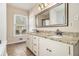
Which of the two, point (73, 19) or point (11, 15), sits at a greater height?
point (11, 15)

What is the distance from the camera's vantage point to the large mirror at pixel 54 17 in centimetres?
155

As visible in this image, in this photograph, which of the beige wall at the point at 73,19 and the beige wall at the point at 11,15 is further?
the beige wall at the point at 11,15

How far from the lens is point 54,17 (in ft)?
6.09

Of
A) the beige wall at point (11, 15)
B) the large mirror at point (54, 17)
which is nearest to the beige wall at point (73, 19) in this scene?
the large mirror at point (54, 17)

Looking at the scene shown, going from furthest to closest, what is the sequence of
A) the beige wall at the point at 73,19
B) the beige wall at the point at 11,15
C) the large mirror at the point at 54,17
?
1. the beige wall at the point at 11,15
2. the large mirror at the point at 54,17
3. the beige wall at the point at 73,19

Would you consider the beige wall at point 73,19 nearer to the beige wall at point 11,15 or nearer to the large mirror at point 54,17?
the large mirror at point 54,17

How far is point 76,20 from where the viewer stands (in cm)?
130

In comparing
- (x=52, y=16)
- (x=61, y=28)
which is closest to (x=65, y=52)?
(x=61, y=28)

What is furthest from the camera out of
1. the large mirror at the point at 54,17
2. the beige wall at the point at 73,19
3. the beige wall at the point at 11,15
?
the beige wall at the point at 11,15

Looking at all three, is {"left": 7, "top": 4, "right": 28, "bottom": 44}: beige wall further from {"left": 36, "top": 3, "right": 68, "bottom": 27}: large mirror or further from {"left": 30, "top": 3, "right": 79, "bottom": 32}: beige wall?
{"left": 30, "top": 3, "right": 79, "bottom": 32}: beige wall

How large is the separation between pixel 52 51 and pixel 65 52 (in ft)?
0.98

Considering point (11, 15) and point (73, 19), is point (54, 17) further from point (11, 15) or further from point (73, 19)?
point (11, 15)

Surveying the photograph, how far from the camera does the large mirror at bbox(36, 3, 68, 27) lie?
5.07ft

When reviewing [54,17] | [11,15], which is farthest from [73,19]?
[11,15]
